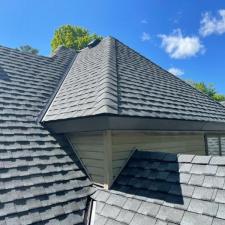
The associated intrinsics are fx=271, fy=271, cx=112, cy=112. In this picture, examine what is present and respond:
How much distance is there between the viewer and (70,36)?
117 feet

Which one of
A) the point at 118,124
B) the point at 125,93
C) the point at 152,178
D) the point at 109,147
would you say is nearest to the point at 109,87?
the point at 125,93

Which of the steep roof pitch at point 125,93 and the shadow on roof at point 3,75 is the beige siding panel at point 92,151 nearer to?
the steep roof pitch at point 125,93

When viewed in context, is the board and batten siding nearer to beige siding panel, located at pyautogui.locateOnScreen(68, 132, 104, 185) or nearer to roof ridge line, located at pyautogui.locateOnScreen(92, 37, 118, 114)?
beige siding panel, located at pyautogui.locateOnScreen(68, 132, 104, 185)

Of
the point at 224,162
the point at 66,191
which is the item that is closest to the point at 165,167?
the point at 224,162

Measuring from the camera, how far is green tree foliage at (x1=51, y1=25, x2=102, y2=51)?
114 feet

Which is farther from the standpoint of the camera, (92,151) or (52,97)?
(52,97)

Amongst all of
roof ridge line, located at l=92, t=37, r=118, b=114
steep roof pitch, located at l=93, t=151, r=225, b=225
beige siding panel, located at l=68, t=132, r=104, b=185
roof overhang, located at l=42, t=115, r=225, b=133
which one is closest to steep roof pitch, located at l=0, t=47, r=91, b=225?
beige siding panel, located at l=68, t=132, r=104, b=185

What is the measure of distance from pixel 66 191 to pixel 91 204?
506 mm

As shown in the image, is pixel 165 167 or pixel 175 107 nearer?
pixel 165 167

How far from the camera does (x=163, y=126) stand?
20.5 feet

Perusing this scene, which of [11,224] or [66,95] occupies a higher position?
[66,95]

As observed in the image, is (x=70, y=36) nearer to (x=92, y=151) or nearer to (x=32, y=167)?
(x=92, y=151)

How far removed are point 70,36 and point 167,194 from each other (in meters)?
33.9

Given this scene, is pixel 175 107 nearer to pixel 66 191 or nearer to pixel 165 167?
pixel 165 167
